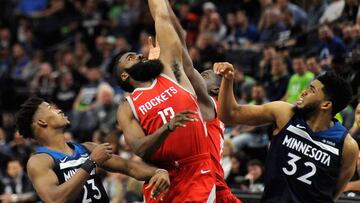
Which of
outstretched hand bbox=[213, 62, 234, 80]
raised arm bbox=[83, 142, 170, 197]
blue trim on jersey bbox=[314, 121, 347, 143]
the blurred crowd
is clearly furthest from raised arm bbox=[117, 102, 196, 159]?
the blurred crowd

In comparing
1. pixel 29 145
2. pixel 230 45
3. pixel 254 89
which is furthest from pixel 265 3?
pixel 29 145

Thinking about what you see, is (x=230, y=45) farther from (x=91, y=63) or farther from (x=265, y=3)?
(x=91, y=63)

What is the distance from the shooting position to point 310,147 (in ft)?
20.2

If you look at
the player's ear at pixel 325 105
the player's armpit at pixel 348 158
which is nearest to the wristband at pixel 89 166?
the player's ear at pixel 325 105

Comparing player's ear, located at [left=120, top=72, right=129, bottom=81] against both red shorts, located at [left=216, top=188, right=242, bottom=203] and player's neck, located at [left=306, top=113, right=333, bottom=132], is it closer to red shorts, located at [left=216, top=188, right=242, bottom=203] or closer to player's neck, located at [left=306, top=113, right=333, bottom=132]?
red shorts, located at [left=216, top=188, right=242, bottom=203]

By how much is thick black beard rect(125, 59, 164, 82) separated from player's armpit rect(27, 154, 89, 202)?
878mm

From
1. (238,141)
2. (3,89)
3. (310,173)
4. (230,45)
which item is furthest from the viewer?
(3,89)

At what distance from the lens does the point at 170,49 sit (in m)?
6.46

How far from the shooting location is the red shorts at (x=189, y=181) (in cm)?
619

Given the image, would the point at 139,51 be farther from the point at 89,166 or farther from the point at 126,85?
the point at 89,166

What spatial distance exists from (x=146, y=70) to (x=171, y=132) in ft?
2.08

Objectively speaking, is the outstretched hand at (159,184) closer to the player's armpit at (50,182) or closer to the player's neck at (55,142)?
the player's armpit at (50,182)

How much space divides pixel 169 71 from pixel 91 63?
11323 mm

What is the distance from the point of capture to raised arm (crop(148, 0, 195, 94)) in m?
6.41
